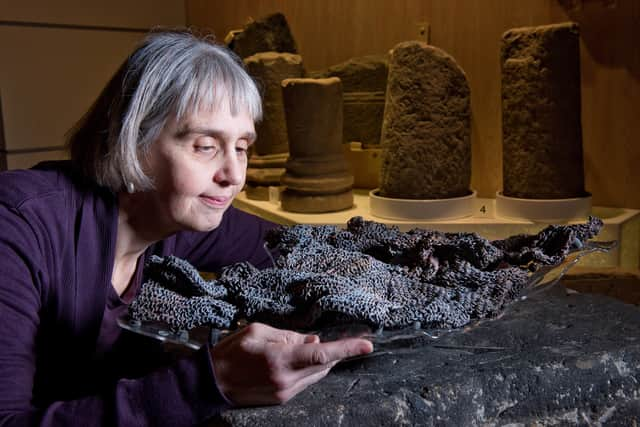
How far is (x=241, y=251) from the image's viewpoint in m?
1.64

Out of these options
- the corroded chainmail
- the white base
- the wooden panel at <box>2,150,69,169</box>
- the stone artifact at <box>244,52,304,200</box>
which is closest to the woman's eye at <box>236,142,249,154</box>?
the corroded chainmail

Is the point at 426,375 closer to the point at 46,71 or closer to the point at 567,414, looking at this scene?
the point at 567,414

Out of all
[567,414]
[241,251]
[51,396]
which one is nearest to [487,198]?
[241,251]

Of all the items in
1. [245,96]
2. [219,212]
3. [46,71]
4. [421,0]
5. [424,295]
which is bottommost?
[424,295]

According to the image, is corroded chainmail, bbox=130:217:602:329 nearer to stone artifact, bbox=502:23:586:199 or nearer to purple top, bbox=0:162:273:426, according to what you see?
purple top, bbox=0:162:273:426

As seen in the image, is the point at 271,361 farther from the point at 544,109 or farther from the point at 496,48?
the point at 496,48

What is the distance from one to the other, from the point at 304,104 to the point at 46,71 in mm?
1526

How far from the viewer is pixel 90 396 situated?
41.8 inches

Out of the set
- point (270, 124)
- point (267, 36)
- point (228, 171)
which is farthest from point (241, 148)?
point (267, 36)

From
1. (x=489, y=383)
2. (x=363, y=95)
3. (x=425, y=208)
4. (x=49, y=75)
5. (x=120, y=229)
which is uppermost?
(x=49, y=75)

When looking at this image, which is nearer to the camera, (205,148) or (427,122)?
(205,148)

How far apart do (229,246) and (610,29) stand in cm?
212

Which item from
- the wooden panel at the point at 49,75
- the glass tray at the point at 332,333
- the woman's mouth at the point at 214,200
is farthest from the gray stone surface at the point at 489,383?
the wooden panel at the point at 49,75

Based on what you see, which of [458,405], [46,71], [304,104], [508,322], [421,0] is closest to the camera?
[458,405]
